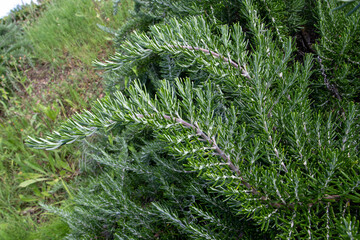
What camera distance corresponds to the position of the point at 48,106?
3.22 meters

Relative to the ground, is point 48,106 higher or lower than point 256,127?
higher

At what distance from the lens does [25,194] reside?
2930mm

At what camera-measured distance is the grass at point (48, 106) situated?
272 cm

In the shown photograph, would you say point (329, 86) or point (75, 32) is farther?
point (75, 32)

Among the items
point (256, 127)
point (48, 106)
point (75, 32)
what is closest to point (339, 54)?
point (256, 127)

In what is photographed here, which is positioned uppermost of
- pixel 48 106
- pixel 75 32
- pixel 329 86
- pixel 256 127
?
pixel 75 32

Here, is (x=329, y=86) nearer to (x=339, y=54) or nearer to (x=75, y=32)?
(x=339, y=54)

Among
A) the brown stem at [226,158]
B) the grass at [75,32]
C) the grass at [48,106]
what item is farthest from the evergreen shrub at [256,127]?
the grass at [75,32]

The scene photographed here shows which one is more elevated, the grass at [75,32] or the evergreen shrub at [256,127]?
the grass at [75,32]

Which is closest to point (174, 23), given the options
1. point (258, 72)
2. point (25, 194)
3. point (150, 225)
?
point (258, 72)

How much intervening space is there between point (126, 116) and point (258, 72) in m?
0.46

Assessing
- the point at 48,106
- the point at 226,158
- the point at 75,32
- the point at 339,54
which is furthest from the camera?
the point at 75,32

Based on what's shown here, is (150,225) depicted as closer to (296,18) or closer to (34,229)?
(296,18)

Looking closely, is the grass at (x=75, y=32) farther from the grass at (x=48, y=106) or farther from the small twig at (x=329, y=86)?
the small twig at (x=329, y=86)
